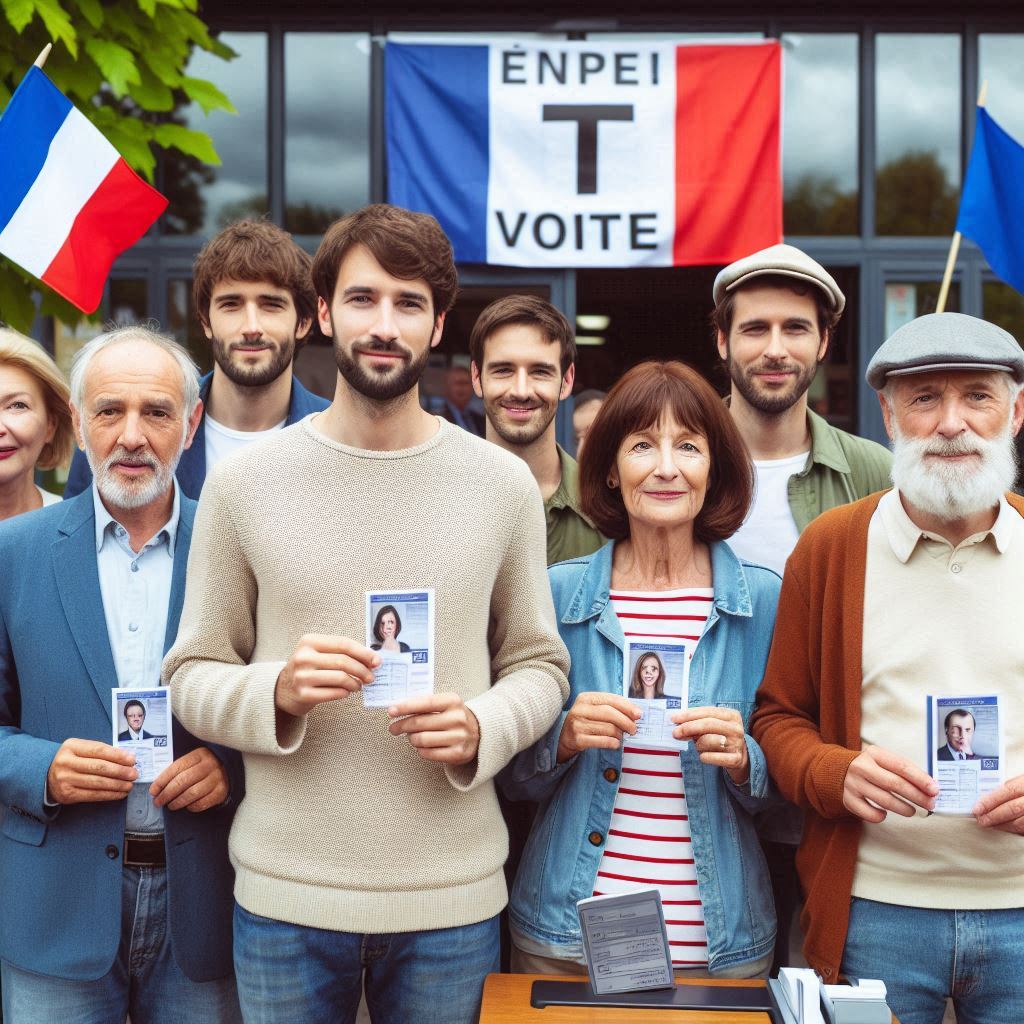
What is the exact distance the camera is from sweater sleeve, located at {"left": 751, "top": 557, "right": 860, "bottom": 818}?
8.30ft

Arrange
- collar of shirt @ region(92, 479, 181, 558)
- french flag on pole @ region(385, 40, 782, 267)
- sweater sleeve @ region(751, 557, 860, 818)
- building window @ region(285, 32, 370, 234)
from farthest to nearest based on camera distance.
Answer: building window @ region(285, 32, 370, 234) < french flag on pole @ region(385, 40, 782, 267) < collar of shirt @ region(92, 479, 181, 558) < sweater sleeve @ region(751, 557, 860, 818)

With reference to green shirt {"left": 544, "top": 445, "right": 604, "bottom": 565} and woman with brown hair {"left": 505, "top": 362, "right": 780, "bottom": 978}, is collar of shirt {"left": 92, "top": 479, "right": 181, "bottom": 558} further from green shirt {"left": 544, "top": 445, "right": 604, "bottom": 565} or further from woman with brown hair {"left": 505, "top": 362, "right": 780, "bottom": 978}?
green shirt {"left": 544, "top": 445, "right": 604, "bottom": 565}

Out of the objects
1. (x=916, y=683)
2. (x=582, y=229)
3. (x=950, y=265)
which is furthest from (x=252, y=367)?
(x=582, y=229)

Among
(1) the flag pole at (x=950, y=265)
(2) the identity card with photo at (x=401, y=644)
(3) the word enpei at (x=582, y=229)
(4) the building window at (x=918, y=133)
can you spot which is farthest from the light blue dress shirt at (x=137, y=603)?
(4) the building window at (x=918, y=133)

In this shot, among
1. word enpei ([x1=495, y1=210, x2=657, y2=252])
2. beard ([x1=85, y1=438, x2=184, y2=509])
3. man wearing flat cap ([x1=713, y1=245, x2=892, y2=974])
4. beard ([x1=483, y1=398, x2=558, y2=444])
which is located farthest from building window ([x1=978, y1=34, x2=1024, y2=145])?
beard ([x1=85, y1=438, x2=184, y2=509])

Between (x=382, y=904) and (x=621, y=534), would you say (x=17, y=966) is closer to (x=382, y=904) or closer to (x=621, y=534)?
(x=382, y=904)

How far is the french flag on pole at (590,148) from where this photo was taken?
6.95m

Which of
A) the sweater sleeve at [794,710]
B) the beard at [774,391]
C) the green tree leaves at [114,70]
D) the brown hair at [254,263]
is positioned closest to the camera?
the sweater sleeve at [794,710]

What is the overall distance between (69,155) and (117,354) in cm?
183

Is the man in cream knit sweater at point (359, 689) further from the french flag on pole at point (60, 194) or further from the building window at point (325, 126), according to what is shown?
the building window at point (325, 126)

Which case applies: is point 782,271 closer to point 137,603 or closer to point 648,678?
point 648,678

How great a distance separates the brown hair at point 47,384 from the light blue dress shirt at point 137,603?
0.85 metres

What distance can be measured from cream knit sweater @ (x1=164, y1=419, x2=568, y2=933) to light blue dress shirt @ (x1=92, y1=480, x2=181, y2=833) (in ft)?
0.64

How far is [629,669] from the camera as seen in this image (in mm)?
2498
